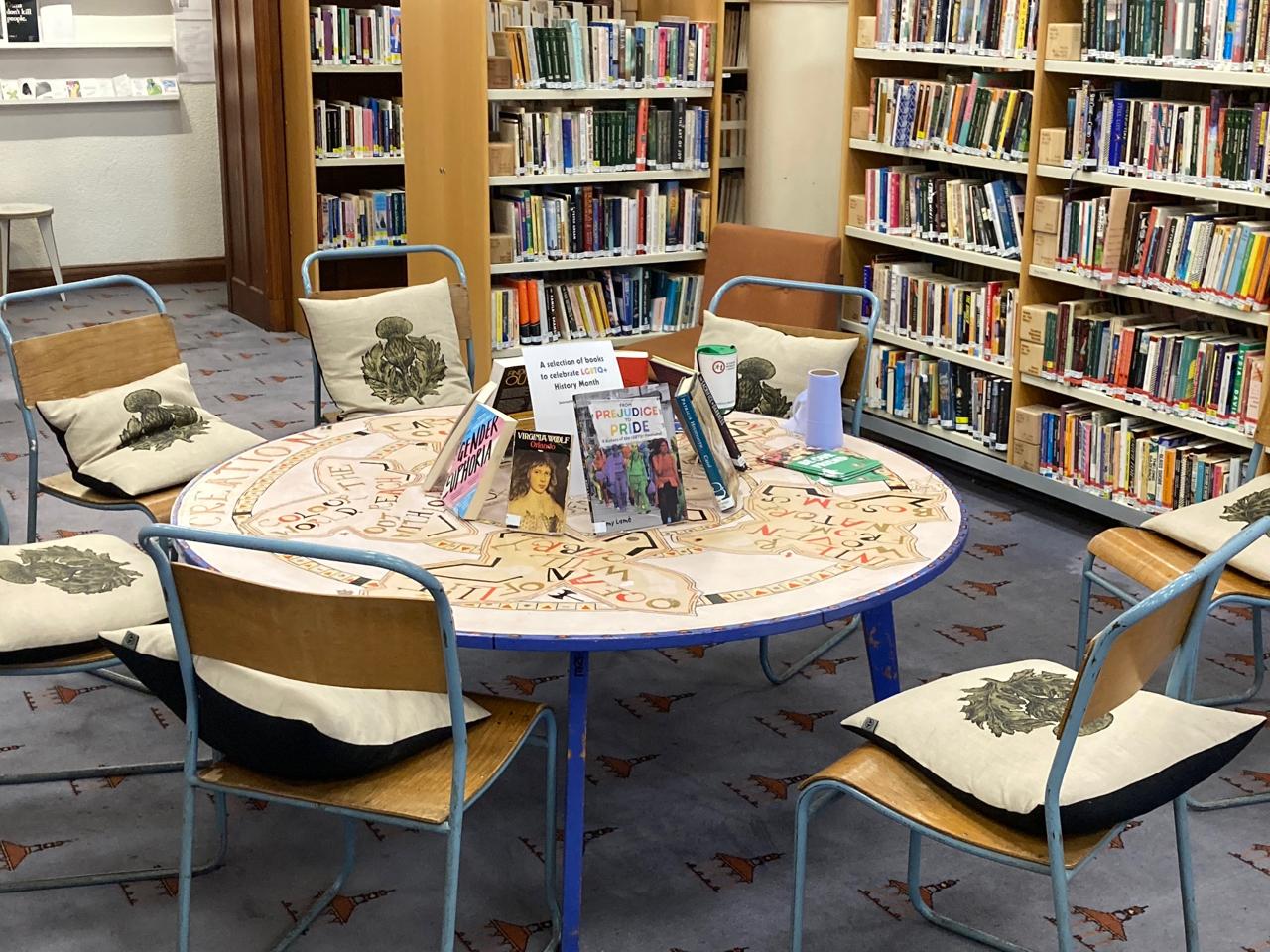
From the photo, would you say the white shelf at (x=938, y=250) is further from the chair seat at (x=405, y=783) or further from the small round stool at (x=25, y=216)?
the small round stool at (x=25, y=216)

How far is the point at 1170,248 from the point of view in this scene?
4.17 meters

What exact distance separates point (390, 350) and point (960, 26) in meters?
2.16

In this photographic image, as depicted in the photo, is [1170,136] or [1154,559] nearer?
[1154,559]

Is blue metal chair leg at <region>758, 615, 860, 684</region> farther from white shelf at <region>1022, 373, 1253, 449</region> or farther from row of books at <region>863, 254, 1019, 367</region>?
row of books at <region>863, 254, 1019, 367</region>

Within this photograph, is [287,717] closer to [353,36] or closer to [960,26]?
[960,26]

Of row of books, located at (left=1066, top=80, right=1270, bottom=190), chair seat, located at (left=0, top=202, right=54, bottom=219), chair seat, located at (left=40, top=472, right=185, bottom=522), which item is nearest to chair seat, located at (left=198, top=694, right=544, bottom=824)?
chair seat, located at (left=40, top=472, right=185, bottom=522)

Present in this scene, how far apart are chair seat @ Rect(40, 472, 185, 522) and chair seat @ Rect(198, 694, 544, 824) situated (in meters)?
1.29

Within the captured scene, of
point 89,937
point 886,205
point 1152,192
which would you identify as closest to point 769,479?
point 89,937

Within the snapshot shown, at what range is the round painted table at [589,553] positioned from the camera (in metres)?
2.25

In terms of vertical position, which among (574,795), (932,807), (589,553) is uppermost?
(589,553)

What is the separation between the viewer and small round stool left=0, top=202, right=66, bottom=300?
757 centimetres

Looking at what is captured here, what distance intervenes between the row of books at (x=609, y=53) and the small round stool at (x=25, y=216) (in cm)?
347

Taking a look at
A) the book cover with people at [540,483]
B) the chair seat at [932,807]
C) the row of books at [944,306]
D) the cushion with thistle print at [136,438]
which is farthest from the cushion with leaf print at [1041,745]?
the row of books at [944,306]

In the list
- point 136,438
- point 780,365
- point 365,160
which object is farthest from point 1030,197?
point 365,160
